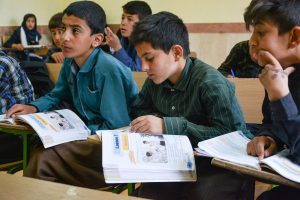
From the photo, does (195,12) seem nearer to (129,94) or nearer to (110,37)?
(110,37)

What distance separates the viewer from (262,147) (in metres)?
1.04

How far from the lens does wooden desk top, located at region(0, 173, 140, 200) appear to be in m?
0.69

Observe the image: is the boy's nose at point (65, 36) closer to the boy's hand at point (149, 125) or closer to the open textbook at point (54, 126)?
the open textbook at point (54, 126)

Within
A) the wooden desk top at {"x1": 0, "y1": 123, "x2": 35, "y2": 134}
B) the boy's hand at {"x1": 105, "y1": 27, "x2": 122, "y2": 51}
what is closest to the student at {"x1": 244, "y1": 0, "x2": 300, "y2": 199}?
the wooden desk top at {"x1": 0, "y1": 123, "x2": 35, "y2": 134}

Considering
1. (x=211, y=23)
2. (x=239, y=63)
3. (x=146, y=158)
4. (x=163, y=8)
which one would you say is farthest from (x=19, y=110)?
(x=163, y=8)

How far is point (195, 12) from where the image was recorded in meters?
4.83

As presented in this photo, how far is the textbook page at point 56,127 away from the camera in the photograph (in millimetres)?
1370

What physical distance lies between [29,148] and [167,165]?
83 centimetres

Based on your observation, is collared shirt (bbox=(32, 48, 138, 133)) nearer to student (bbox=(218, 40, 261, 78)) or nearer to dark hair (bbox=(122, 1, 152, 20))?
student (bbox=(218, 40, 261, 78))

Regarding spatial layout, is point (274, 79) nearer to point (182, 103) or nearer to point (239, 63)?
point (182, 103)

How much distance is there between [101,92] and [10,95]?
1.87 ft

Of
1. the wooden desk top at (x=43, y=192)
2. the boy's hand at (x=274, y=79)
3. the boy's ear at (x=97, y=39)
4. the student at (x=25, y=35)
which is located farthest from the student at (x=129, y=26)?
the student at (x=25, y=35)

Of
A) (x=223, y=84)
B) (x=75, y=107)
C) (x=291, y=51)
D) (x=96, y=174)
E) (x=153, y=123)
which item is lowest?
(x=96, y=174)

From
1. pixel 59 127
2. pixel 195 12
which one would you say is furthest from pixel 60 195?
pixel 195 12
